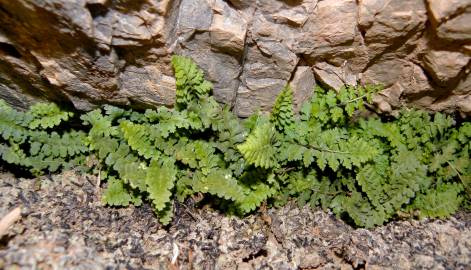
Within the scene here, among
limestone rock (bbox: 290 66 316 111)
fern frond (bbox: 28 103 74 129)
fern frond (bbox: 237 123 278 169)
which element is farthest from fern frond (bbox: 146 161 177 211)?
limestone rock (bbox: 290 66 316 111)

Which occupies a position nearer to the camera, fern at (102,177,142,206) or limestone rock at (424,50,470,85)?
limestone rock at (424,50,470,85)

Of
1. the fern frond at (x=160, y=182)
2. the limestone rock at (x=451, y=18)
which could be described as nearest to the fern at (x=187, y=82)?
the fern frond at (x=160, y=182)

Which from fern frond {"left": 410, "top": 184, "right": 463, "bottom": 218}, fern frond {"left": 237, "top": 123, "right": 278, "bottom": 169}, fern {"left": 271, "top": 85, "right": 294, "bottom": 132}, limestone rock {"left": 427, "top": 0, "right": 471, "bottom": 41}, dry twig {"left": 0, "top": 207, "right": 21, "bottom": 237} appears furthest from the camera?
fern frond {"left": 410, "top": 184, "right": 463, "bottom": 218}

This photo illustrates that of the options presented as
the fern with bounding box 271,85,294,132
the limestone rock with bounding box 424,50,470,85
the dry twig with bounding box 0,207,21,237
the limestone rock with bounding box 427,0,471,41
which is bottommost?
the dry twig with bounding box 0,207,21,237

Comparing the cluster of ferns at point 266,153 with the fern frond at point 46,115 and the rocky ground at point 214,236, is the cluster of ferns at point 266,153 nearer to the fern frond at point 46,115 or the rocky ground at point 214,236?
the fern frond at point 46,115

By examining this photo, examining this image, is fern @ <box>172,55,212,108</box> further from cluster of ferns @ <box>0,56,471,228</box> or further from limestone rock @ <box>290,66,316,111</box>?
limestone rock @ <box>290,66,316,111</box>

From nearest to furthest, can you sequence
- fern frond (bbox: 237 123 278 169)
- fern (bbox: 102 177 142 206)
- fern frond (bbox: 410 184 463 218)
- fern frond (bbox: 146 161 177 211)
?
fern frond (bbox: 237 123 278 169) → fern frond (bbox: 146 161 177 211) → fern (bbox: 102 177 142 206) → fern frond (bbox: 410 184 463 218)
